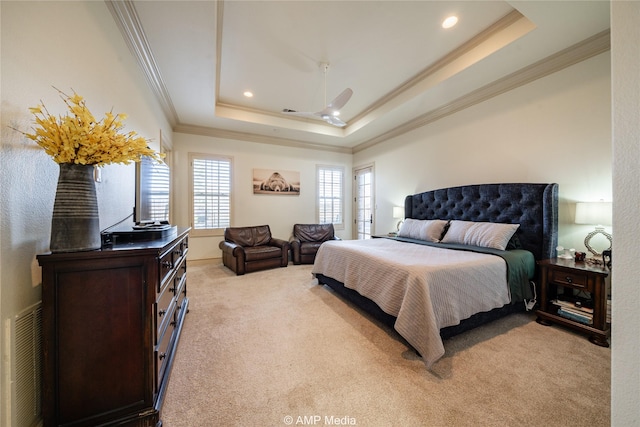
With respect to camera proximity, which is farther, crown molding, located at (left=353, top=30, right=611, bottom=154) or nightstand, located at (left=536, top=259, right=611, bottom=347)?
crown molding, located at (left=353, top=30, right=611, bottom=154)

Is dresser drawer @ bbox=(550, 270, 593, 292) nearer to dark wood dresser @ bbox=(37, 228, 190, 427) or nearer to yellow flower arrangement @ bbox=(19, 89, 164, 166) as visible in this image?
dark wood dresser @ bbox=(37, 228, 190, 427)

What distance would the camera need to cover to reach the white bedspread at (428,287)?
1.77 metres

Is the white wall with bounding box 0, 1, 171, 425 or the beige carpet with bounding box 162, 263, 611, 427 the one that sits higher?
the white wall with bounding box 0, 1, 171, 425

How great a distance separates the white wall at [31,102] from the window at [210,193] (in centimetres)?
327

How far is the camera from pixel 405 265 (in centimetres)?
206

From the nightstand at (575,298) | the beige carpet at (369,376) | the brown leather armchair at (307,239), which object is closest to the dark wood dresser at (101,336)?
the beige carpet at (369,376)

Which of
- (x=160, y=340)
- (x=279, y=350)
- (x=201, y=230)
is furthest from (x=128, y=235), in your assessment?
(x=201, y=230)

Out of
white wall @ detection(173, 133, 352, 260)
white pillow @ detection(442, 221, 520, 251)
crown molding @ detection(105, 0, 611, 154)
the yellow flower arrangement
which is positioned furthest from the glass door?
the yellow flower arrangement

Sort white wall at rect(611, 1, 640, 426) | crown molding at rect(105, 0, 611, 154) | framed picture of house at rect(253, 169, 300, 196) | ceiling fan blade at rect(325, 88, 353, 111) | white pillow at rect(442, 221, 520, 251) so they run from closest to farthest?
white wall at rect(611, 1, 640, 426), crown molding at rect(105, 0, 611, 154), white pillow at rect(442, 221, 520, 251), ceiling fan blade at rect(325, 88, 353, 111), framed picture of house at rect(253, 169, 300, 196)

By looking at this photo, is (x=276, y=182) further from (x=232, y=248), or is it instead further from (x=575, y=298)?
(x=575, y=298)

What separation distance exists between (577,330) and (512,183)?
1.77m

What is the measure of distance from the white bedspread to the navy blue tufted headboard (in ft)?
2.92

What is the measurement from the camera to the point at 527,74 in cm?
288

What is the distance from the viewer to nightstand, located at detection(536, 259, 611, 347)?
79.7 inches
